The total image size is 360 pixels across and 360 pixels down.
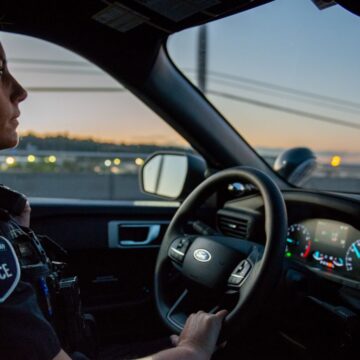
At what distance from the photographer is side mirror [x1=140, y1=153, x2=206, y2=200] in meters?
2.87

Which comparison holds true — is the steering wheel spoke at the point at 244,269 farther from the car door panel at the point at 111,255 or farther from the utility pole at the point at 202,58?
the utility pole at the point at 202,58

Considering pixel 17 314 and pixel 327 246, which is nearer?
pixel 17 314

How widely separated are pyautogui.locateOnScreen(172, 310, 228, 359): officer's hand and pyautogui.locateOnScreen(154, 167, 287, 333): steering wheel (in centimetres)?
6

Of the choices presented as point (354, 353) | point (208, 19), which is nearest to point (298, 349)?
point (354, 353)

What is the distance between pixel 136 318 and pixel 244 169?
55.8 inches

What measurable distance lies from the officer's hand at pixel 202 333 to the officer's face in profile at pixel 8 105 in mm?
799

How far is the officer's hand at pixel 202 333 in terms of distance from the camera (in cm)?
140

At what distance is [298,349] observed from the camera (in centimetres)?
204

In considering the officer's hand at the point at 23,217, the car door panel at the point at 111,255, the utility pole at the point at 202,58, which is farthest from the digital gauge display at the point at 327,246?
the officer's hand at the point at 23,217

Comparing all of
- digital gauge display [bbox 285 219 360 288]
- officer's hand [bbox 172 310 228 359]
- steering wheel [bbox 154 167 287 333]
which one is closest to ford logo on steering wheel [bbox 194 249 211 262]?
steering wheel [bbox 154 167 287 333]

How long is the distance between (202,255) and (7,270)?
938 mm

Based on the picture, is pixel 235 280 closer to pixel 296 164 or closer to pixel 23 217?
pixel 23 217

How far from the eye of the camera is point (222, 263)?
176 centimetres

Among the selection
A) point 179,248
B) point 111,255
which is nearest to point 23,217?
point 179,248
